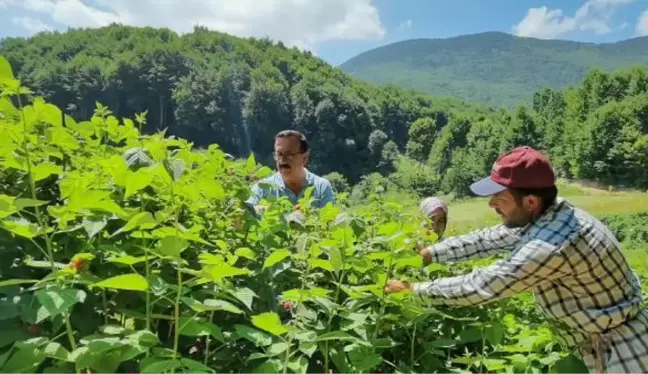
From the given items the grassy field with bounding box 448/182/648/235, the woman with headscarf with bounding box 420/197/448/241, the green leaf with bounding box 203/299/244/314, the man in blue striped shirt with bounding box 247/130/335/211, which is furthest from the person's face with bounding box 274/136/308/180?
the grassy field with bounding box 448/182/648/235

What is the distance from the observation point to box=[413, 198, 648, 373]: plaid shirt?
7.43 ft

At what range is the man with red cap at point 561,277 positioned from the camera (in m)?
2.26

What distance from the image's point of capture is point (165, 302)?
5.38 feet

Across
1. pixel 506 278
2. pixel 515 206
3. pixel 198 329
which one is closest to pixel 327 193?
pixel 515 206

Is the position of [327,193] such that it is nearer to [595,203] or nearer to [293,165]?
[293,165]

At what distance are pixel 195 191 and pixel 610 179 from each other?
277 feet

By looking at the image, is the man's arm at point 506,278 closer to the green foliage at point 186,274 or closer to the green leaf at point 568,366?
the green foliage at point 186,274

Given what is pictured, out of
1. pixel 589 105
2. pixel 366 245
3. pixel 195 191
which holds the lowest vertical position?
pixel 589 105

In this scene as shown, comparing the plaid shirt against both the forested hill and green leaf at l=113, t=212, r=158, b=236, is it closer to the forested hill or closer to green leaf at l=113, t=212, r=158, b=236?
green leaf at l=113, t=212, r=158, b=236

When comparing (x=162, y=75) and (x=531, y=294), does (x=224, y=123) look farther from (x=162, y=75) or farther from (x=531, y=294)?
(x=531, y=294)

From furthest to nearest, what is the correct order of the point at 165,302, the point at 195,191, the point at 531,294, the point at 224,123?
1. the point at 224,123
2. the point at 531,294
3. the point at 165,302
4. the point at 195,191


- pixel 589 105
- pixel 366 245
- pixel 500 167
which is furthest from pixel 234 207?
pixel 589 105

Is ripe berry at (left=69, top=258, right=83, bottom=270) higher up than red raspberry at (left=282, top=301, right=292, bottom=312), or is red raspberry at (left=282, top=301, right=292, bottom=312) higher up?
ripe berry at (left=69, top=258, right=83, bottom=270)

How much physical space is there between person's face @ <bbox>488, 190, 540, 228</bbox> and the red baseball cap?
0.21 feet
